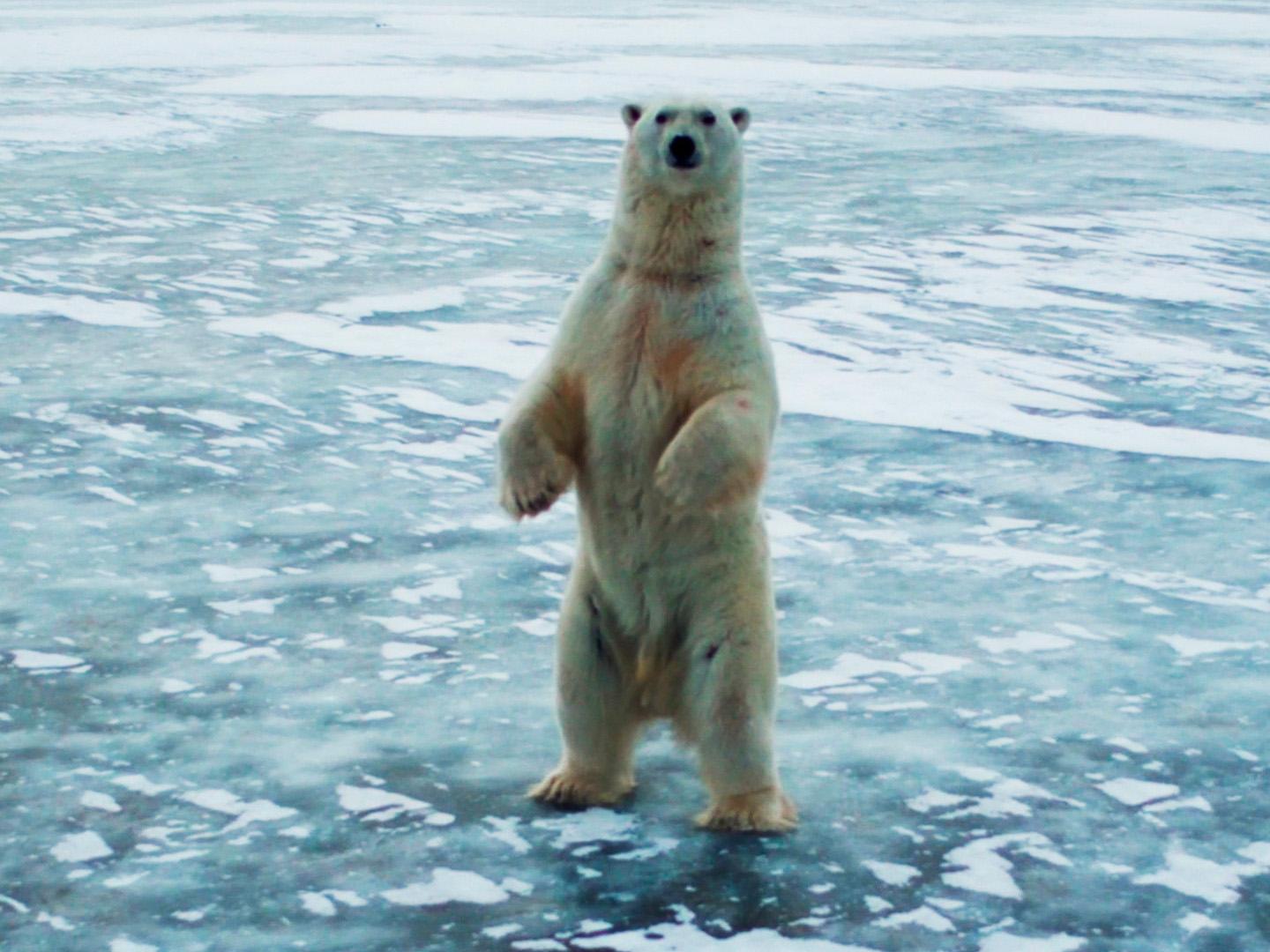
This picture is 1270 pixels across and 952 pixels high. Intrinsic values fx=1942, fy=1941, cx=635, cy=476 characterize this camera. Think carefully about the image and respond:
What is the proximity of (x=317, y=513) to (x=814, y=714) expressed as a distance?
1.66 meters

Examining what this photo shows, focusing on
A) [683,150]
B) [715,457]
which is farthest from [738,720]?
[683,150]

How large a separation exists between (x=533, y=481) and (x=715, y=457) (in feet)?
0.98

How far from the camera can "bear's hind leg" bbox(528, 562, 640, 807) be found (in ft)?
10.6

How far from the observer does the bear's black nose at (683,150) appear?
3076 millimetres

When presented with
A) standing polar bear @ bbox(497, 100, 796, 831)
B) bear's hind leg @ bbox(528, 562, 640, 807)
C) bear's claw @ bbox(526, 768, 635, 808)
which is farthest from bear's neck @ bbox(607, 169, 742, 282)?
bear's claw @ bbox(526, 768, 635, 808)

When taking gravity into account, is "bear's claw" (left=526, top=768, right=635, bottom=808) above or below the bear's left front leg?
below

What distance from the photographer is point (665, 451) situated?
3027 mm

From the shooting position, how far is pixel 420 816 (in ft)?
10.4

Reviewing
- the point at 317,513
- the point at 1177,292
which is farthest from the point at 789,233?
the point at 317,513

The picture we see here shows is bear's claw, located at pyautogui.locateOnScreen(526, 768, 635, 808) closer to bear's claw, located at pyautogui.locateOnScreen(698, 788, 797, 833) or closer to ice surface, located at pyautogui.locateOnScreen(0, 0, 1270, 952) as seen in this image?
ice surface, located at pyautogui.locateOnScreen(0, 0, 1270, 952)

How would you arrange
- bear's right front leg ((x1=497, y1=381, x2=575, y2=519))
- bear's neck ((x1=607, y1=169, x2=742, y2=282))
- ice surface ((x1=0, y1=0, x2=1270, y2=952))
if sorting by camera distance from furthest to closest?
bear's neck ((x1=607, y1=169, x2=742, y2=282)), bear's right front leg ((x1=497, y1=381, x2=575, y2=519)), ice surface ((x1=0, y1=0, x2=1270, y2=952))

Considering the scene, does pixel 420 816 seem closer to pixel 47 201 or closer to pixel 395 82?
pixel 47 201

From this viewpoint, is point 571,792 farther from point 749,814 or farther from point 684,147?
point 684,147

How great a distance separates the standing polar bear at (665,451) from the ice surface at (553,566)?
19 cm
